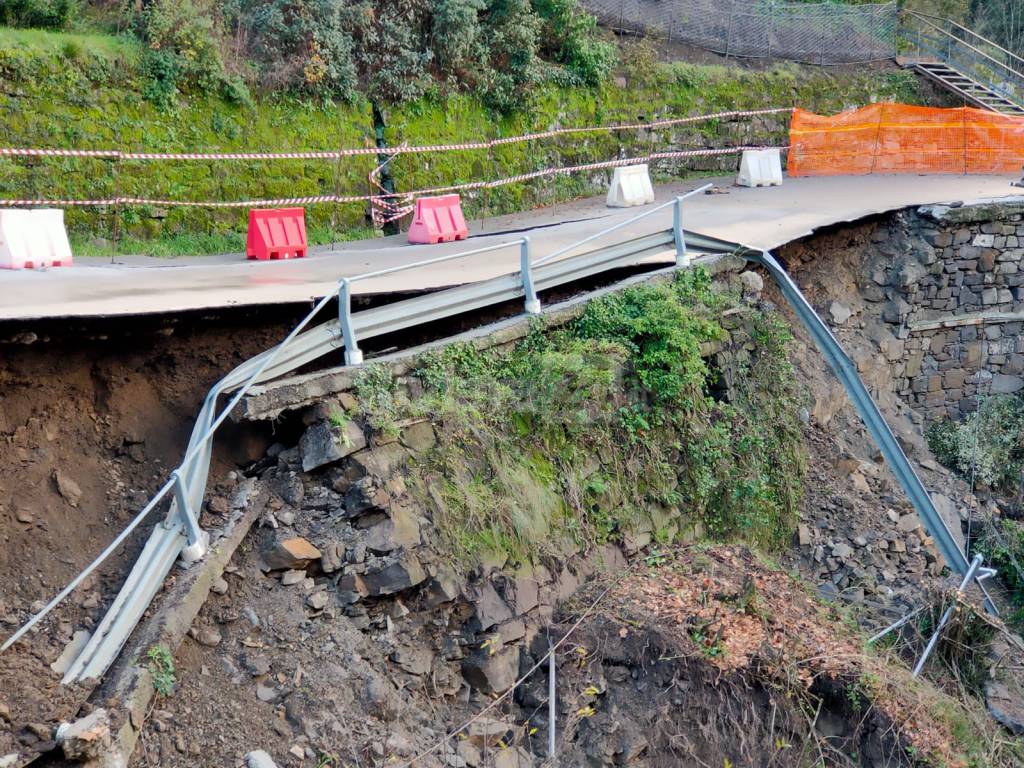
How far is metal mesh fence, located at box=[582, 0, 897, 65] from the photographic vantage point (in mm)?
21578

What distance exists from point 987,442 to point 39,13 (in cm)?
1374

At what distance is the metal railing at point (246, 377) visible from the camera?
6.44m

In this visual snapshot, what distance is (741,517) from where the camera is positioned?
33.6 ft

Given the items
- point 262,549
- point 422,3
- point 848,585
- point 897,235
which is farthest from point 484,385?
point 422,3

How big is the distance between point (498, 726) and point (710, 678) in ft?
5.48

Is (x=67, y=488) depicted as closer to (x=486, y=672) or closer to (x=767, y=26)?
(x=486, y=672)

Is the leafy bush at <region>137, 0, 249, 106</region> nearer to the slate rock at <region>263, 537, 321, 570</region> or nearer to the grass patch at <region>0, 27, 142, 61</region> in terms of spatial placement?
the grass patch at <region>0, 27, 142, 61</region>

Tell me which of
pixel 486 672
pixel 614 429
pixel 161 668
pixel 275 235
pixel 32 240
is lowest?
pixel 486 672

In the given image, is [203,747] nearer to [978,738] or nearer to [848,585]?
[978,738]

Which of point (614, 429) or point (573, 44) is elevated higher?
point (573, 44)

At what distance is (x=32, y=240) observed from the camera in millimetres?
10883

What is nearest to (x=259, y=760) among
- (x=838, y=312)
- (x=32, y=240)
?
(x=32, y=240)

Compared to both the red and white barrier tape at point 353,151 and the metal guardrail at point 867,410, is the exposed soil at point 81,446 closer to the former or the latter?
the metal guardrail at point 867,410

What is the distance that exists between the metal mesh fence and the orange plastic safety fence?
358 cm
